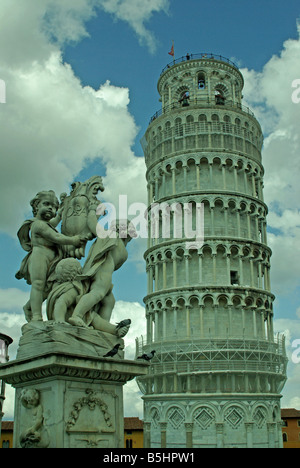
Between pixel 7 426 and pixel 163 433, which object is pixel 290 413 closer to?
pixel 7 426

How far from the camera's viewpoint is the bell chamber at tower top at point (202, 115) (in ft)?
196

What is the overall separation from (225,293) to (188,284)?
148 inches

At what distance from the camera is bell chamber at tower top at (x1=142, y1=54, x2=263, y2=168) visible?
196ft

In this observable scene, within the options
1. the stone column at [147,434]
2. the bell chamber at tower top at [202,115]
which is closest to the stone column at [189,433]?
the stone column at [147,434]

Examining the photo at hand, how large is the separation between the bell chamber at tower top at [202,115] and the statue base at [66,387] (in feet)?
172

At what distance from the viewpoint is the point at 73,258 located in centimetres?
811

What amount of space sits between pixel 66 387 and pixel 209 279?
1899 inches

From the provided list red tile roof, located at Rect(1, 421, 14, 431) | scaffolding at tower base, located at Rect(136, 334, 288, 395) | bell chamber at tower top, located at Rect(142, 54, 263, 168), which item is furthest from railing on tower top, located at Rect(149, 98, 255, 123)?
red tile roof, located at Rect(1, 421, 14, 431)

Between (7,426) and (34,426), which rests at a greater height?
(7,426)

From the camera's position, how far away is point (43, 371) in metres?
7.03

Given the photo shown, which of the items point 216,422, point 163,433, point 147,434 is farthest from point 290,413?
point 216,422

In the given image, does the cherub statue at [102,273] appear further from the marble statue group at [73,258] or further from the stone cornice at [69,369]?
the stone cornice at [69,369]
